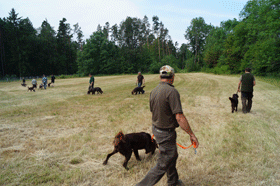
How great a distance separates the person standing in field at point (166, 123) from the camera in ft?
8.43

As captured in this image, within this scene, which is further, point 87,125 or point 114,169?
point 87,125

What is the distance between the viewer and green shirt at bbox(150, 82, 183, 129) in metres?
2.54

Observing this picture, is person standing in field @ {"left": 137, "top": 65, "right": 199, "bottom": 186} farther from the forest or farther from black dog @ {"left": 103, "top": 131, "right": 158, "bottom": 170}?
the forest

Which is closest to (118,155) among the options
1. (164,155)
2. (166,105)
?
(164,155)

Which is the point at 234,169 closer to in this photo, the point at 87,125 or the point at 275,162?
the point at 275,162

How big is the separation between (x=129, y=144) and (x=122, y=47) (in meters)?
66.8

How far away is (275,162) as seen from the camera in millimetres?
3922

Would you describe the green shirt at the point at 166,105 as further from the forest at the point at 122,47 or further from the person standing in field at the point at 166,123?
the forest at the point at 122,47

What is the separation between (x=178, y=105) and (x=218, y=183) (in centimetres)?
204

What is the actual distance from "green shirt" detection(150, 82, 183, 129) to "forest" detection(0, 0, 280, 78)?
3368 cm

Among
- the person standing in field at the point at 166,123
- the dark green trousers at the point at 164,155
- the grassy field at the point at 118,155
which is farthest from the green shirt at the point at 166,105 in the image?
the grassy field at the point at 118,155

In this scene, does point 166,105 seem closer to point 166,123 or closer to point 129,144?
point 166,123

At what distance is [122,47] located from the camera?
67.3 m

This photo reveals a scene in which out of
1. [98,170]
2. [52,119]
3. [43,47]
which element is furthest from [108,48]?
[98,170]
